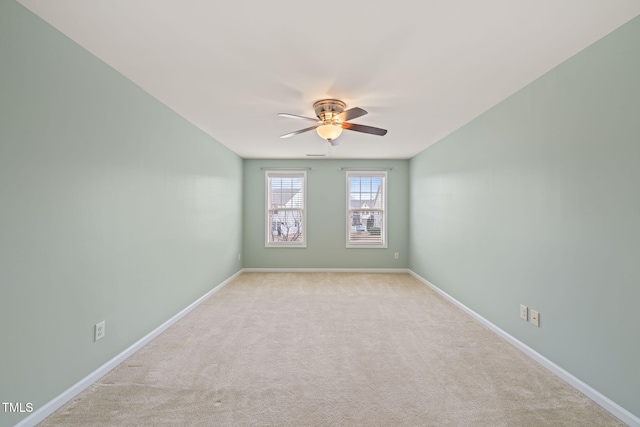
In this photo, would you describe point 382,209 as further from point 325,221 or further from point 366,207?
point 325,221

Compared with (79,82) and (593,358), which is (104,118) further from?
(593,358)

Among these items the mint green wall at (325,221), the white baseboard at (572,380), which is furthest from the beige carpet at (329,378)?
the mint green wall at (325,221)

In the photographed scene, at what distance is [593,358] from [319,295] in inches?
119

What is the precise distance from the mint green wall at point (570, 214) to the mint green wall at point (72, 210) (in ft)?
11.2

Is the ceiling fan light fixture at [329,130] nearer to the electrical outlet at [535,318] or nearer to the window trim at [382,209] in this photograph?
the electrical outlet at [535,318]

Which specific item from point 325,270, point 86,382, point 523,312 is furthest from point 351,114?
point 325,270

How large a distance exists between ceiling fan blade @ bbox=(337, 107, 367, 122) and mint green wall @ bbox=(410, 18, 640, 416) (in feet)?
4.74

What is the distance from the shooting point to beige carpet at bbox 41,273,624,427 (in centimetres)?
175

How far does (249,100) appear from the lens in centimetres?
284

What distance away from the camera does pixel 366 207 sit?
6.09m

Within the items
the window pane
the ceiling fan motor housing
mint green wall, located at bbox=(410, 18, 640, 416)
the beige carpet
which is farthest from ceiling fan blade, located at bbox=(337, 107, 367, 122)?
the window pane

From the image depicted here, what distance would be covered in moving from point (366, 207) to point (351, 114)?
11.7 feet

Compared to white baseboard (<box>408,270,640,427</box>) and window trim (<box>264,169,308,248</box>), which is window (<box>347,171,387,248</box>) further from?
white baseboard (<box>408,270,640,427</box>)

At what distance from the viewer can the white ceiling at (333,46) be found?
160 cm
